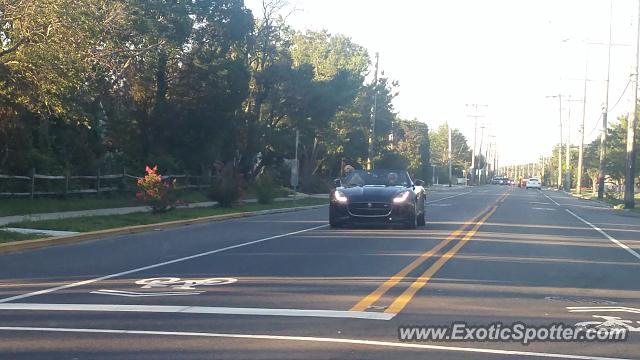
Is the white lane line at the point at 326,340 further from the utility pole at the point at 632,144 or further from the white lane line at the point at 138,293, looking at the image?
the utility pole at the point at 632,144

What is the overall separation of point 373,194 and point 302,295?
11.2 meters

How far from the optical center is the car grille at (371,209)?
850 inches

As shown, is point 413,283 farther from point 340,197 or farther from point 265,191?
point 265,191

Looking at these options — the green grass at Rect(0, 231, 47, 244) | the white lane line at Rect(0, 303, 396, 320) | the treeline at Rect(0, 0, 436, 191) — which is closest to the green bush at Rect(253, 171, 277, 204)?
the treeline at Rect(0, 0, 436, 191)

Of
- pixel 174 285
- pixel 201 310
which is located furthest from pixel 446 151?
pixel 201 310

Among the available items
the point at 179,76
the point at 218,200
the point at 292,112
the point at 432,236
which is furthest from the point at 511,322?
the point at 292,112

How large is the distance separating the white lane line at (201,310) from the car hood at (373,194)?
12.1 m

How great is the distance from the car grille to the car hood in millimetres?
129

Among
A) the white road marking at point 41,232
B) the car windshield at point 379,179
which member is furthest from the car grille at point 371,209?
the white road marking at point 41,232

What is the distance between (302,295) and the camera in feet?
35.1

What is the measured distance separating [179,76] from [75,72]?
1900 cm

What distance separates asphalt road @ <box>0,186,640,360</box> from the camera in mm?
7781

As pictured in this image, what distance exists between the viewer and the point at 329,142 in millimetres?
58688

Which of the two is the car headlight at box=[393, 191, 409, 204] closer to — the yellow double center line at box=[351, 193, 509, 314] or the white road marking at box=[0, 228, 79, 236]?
the yellow double center line at box=[351, 193, 509, 314]
